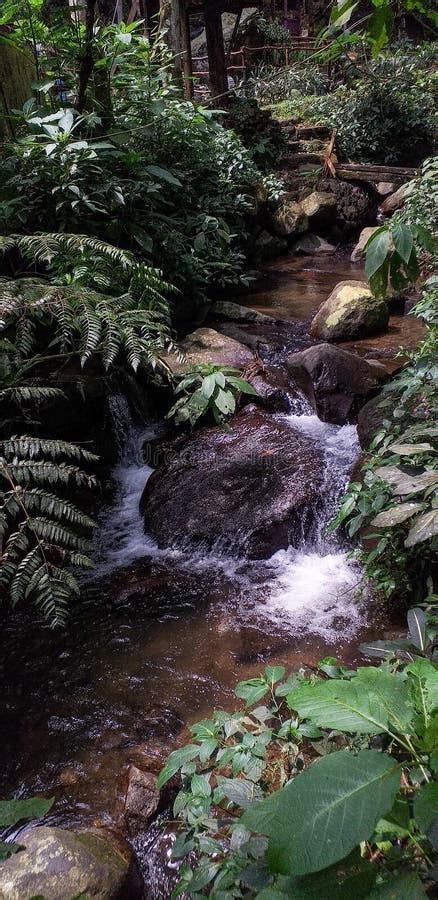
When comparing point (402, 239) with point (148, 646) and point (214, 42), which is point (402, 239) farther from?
point (214, 42)

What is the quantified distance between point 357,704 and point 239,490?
3.36 meters

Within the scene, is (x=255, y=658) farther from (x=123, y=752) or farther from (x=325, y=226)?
(x=325, y=226)

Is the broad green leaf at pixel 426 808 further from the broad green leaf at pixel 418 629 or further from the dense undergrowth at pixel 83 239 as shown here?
the dense undergrowth at pixel 83 239

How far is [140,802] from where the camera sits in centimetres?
228

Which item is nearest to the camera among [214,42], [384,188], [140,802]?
[140,802]

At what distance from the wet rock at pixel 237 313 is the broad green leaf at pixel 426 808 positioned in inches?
253

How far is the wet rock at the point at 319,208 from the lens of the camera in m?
10.2

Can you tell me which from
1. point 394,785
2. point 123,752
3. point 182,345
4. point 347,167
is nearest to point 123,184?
point 182,345

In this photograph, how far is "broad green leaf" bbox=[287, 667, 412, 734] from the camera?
907mm

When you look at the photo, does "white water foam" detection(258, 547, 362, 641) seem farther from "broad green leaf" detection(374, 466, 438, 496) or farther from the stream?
"broad green leaf" detection(374, 466, 438, 496)

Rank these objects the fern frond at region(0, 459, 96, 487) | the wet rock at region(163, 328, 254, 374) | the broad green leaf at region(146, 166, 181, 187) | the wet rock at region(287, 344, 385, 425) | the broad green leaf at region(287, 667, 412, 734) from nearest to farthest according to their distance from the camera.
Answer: the broad green leaf at region(287, 667, 412, 734) < the fern frond at region(0, 459, 96, 487) < the wet rock at region(287, 344, 385, 425) < the wet rock at region(163, 328, 254, 374) < the broad green leaf at region(146, 166, 181, 187)

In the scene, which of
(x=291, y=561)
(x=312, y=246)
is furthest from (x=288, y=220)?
(x=291, y=561)

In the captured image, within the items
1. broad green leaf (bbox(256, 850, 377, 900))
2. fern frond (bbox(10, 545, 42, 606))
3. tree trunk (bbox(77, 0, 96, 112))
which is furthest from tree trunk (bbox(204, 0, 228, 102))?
broad green leaf (bbox(256, 850, 377, 900))

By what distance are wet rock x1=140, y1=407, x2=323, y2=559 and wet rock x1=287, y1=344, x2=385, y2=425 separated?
402 mm
